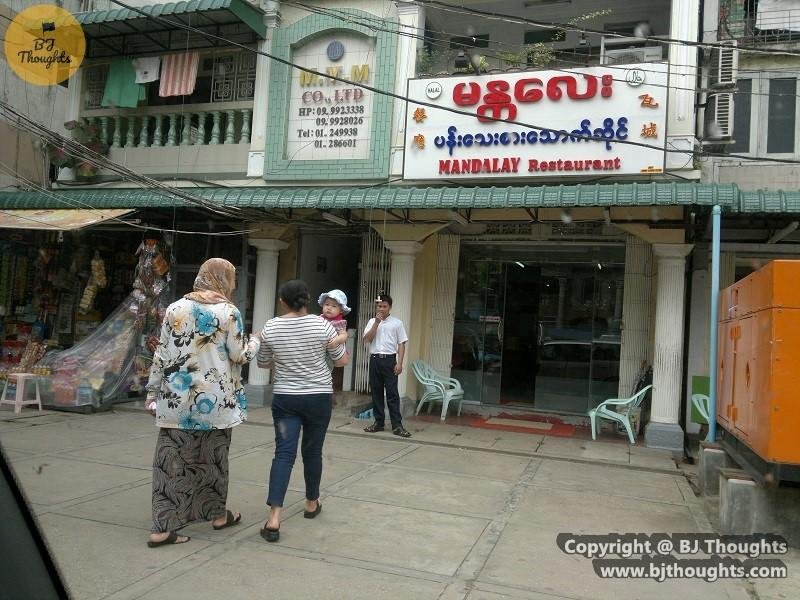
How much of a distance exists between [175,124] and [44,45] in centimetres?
313

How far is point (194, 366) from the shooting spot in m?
4.09

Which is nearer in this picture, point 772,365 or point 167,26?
point 772,365

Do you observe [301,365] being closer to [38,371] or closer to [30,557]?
[30,557]

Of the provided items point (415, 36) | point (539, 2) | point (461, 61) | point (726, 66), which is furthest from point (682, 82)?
point (415, 36)

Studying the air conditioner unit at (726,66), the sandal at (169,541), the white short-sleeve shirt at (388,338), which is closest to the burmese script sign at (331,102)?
the white short-sleeve shirt at (388,338)

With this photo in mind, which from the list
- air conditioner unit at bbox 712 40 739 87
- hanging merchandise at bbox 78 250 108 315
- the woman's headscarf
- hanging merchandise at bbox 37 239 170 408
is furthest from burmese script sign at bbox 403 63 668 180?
hanging merchandise at bbox 78 250 108 315

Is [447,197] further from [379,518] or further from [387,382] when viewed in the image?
[379,518]

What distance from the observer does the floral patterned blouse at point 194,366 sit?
4.08 meters

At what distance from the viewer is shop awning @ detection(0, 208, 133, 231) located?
8.97 metres

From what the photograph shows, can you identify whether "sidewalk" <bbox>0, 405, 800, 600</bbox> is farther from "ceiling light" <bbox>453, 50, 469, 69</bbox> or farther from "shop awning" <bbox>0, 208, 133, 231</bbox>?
"ceiling light" <bbox>453, 50, 469, 69</bbox>

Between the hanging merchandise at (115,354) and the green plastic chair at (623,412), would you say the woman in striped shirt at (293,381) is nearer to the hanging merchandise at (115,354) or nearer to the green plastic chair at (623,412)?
the green plastic chair at (623,412)

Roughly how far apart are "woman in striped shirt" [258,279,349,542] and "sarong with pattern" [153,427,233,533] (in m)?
0.37

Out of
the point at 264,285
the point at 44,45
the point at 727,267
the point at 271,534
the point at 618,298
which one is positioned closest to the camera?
the point at 271,534

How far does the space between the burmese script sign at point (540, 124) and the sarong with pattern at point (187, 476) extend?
5.62 m
